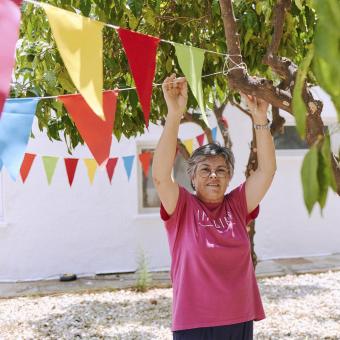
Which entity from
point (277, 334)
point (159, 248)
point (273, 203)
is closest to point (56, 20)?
point (277, 334)

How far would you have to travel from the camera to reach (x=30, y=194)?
665 centimetres

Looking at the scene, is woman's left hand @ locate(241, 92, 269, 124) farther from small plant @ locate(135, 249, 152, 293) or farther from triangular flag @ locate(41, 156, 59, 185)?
small plant @ locate(135, 249, 152, 293)

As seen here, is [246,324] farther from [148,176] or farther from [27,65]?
[148,176]

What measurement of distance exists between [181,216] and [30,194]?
470 cm

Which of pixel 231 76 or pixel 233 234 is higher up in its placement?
pixel 231 76

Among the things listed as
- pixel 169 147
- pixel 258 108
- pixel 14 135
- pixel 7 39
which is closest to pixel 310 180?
pixel 7 39

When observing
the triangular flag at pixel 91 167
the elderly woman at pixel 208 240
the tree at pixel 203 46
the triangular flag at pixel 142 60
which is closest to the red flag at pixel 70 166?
the triangular flag at pixel 91 167

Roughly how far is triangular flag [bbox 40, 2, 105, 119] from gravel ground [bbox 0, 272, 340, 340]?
344 centimetres

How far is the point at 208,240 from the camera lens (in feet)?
7.32

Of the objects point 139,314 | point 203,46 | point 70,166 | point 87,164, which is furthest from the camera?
point 87,164

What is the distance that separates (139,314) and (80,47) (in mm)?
4144

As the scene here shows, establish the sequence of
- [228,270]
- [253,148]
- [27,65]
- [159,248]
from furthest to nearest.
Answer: [159,248], [253,148], [27,65], [228,270]

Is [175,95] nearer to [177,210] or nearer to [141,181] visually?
[177,210]

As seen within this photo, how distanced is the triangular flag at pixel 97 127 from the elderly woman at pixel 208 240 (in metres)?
0.33
